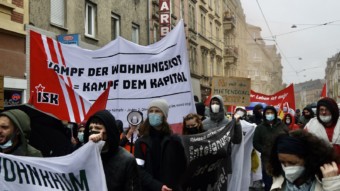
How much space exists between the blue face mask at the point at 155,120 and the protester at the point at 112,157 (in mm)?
1235

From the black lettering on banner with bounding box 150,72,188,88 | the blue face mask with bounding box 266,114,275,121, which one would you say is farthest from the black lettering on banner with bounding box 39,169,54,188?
the blue face mask with bounding box 266,114,275,121

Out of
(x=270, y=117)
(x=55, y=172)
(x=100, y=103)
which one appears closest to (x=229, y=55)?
(x=270, y=117)

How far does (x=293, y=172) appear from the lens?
112 inches

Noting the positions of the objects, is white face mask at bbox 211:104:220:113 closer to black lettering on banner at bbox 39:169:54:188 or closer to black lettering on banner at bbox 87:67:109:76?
black lettering on banner at bbox 87:67:109:76

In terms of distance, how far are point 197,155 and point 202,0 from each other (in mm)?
30023

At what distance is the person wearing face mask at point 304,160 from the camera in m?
2.82

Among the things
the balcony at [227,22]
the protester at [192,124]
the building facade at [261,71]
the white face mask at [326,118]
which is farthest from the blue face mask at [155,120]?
the building facade at [261,71]

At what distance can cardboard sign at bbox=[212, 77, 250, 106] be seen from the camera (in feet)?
34.5

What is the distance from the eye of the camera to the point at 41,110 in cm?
555

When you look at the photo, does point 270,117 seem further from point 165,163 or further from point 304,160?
point 304,160

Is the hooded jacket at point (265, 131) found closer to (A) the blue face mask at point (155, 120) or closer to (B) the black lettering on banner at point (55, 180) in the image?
(A) the blue face mask at point (155, 120)

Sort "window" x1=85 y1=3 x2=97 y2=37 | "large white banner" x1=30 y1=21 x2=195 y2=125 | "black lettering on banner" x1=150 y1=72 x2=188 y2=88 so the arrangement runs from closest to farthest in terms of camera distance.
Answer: "large white banner" x1=30 y1=21 x2=195 y2=125 < "black lettering on banner" x1=150 y1=72 x2=188 y2=88 < "window" x1=85 y1=3 x2=97 y2=37

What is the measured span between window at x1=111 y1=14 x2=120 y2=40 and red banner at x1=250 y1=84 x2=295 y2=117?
5.77 metres

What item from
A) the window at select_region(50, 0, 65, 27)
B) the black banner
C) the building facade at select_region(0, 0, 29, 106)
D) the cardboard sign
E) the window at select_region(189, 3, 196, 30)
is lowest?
the black banner
